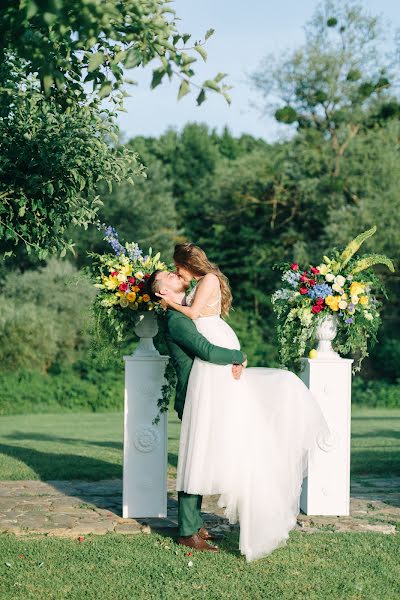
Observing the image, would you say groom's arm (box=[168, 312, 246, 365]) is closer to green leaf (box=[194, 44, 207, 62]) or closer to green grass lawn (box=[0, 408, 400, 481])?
green leaf (box=[194, 44, 207, 62])

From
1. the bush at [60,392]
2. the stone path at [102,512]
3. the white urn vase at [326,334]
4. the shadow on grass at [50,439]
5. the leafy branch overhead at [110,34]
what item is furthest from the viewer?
the bush at [60,392]

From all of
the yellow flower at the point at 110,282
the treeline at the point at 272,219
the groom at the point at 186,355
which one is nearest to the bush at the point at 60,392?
the treeline at the point at 272,219

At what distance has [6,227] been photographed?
7.45 meters

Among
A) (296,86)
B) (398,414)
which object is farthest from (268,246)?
(398,414)

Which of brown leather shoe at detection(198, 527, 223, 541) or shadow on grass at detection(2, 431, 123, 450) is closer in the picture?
brown leather shoe at detection(198, 527, 223, 541)

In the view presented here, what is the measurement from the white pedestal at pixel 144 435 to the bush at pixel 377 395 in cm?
1839

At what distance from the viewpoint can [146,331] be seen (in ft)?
24.8

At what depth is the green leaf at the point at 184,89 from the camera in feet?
13.5

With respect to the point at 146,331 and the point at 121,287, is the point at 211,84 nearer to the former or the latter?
the point at 121,287

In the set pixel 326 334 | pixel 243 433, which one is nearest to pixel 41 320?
pixel 326 334

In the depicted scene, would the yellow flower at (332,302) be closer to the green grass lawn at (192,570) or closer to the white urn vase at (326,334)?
the white urn vase at (326,334)

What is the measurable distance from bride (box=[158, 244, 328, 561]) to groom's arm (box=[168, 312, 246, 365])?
72 mm

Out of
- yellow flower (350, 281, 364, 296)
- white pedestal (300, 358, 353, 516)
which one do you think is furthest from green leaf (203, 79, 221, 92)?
white pedestal (300, 358, 353, 516)

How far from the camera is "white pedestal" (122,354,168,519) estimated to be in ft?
24.2
